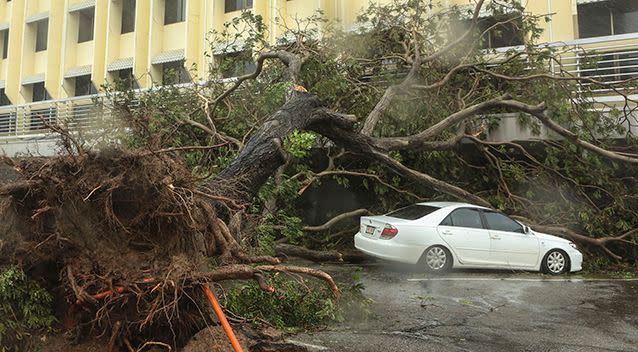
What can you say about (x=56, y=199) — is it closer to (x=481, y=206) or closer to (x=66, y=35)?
(x=481, y=206)

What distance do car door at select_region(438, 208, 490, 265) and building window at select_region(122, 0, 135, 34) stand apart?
1594cm

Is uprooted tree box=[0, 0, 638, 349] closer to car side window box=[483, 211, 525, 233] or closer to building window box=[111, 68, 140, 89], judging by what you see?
building window box=[111, 68, 140, 89]

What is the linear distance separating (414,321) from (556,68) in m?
8.56

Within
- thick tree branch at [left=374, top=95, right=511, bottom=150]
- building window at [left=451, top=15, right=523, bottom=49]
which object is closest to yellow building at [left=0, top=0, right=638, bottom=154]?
building window at [left=451, top=15, right=523, bottom=49]

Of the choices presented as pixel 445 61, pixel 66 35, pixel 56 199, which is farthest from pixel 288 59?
pixel 66 35

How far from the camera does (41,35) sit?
74.5ft

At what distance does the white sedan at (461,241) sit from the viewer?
9266 mm

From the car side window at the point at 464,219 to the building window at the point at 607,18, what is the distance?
7429mm

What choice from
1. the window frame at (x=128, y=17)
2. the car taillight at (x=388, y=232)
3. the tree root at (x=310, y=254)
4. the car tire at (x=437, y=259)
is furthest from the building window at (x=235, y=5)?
the car tire at (x=437, y=259)

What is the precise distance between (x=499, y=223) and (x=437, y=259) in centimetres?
145

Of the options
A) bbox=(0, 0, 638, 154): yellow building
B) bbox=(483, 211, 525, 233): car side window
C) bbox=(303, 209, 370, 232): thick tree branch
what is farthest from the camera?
bbox=(0, 0, 638, 154): yellow building

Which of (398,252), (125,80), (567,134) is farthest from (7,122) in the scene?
(567,134)

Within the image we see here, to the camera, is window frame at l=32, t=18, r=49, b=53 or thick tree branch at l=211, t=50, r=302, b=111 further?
window frame at l=32, t=18, r=49, b=53

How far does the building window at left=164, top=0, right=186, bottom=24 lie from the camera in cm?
1920
